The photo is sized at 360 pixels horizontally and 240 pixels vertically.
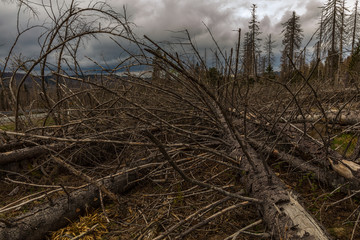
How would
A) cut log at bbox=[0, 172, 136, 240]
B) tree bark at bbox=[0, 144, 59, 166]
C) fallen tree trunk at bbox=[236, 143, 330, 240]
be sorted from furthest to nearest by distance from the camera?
tree bark at bbox=[0, 144, 59, 166] → cut log at bbox=[0, 172, 136, 240] → fallen tree trunk at bbox=[236, 143, 330, 240]

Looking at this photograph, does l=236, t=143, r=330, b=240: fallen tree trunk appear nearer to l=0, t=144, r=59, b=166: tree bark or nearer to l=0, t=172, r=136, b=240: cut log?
l=0, t=172, r=136, b=240: cut log

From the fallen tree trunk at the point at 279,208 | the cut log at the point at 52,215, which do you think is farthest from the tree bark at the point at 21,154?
the fallen tree trunk at the point at 279,208

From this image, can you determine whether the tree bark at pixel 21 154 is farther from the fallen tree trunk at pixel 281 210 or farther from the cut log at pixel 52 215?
the fallen tree trunk at pixel 281 210

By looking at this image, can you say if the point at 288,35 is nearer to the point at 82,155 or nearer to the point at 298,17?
the point at 298,17

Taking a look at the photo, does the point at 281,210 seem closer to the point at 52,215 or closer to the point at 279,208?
the point at 279,208

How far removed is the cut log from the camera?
6.22 feet

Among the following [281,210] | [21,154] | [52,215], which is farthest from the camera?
[21,154]

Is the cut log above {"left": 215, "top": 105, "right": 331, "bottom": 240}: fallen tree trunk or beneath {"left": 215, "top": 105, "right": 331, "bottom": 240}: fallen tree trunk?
beneath

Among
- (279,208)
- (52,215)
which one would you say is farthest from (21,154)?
(279,208)


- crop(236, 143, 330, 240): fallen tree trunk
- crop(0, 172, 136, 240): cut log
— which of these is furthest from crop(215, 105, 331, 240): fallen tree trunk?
crop(0, 172, 136, 240): cut log

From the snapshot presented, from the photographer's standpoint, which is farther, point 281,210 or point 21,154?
point 21,154

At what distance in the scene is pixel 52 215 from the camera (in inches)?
84.1

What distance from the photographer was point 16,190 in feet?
9.90

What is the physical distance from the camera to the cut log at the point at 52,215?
6.22 ft
